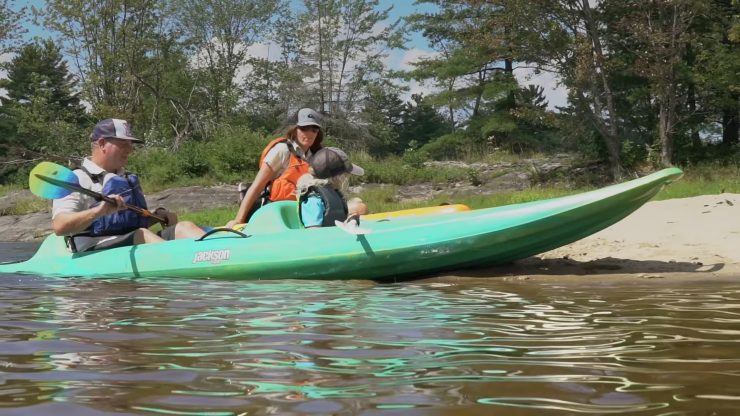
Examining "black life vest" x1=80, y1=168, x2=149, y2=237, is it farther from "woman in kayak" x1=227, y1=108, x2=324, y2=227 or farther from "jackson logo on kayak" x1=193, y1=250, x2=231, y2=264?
"woman in kayak" x1=227, y1=108, x2=324, y2=227

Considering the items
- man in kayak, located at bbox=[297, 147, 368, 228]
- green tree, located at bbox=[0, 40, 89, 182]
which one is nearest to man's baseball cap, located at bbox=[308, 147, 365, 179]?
man in kayak, located at bbox=[297, 147, 368, 228]

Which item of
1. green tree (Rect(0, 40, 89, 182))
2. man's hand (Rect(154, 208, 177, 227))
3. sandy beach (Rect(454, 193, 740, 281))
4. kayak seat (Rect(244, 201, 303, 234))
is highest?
green tree (Rect(0, 40, 89, 182))

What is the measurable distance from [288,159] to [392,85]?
961 inches

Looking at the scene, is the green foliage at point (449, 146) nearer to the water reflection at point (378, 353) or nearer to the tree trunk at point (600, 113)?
the tree trunk at point (600, 113)

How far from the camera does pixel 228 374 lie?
74.7 inches

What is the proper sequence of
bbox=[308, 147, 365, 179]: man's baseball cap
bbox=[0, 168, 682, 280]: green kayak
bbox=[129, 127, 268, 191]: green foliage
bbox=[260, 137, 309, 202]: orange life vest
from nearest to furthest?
bbox=[0, 168, 682, 280]: green kayak
bbox=[308, 147, 365, 179]: man's baseball cap
bbox=[260, 137, 309, 202]: orange life vest
bbox=[129, 127, 268, 191]: green foliage

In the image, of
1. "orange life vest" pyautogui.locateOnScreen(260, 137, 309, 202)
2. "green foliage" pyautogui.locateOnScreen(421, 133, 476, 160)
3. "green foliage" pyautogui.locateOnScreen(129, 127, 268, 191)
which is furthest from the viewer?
"green foliage" pyautogui.locateOnScreen(421, 133, 476, 160)

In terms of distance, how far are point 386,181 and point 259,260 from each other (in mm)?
12027

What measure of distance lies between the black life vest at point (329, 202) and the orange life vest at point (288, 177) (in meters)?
0.52

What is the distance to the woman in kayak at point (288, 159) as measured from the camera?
536cm

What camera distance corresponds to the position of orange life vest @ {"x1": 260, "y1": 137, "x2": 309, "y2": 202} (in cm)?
545

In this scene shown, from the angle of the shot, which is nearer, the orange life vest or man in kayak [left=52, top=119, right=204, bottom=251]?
man in kayak [left=52, top=119, right=204, bottom=251]

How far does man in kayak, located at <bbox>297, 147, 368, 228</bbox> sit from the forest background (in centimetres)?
269

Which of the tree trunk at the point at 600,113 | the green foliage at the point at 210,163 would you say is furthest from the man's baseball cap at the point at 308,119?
the green foliage at the point at 210,163
